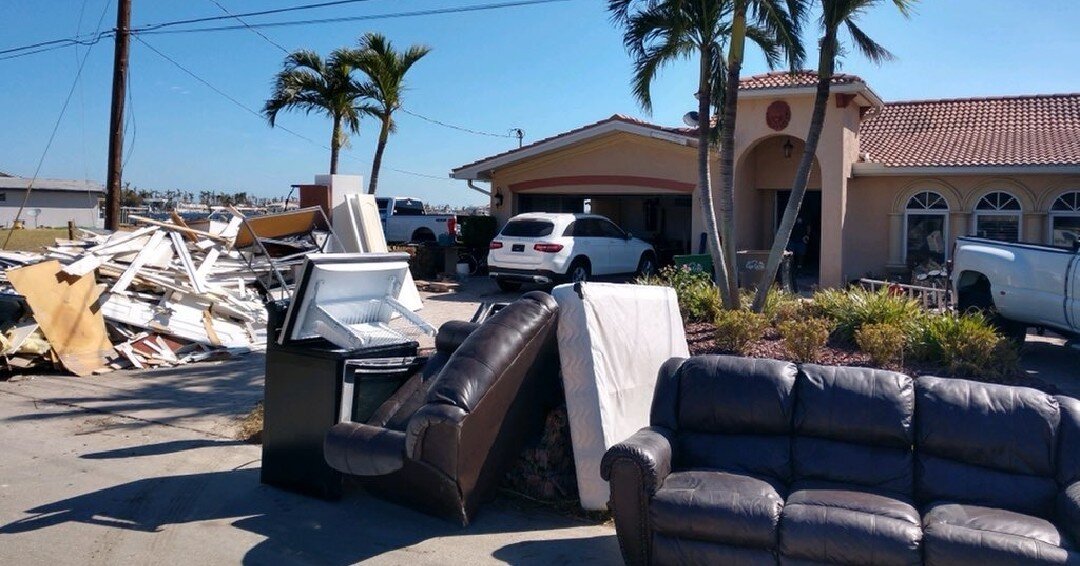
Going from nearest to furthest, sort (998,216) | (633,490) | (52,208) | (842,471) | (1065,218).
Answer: (633,490) < (842,471) < (1065,218) < (998,216) < (52,208)

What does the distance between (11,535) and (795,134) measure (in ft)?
51.6

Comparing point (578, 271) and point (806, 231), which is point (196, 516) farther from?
point (806, 231)

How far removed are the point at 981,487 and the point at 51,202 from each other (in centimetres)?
5765

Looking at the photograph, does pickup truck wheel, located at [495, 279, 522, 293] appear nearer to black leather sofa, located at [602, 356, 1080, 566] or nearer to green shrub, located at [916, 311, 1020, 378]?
green shrub, located at [916, 311, 1020, 378]

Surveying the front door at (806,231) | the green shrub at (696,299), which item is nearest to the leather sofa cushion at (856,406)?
the green shrub at (696,299)

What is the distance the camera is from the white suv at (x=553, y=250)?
17625 mm

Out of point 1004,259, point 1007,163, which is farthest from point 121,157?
point 1007,163

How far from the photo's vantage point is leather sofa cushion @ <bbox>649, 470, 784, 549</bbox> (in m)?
4.59

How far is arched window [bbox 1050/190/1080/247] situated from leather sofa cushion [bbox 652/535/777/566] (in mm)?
15347

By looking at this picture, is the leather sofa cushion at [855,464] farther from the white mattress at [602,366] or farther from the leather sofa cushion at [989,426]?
the white mattress at [602,366]

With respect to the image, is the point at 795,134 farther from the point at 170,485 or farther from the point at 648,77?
the point at 170,485

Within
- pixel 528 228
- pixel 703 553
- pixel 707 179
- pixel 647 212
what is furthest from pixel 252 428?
pixel 647 212

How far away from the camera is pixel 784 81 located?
18234mm

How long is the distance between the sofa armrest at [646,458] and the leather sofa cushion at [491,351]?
0.91m
